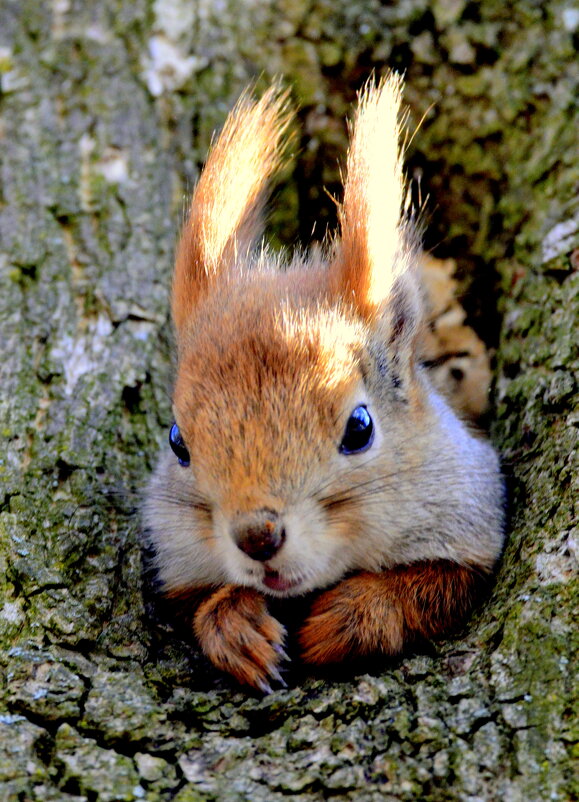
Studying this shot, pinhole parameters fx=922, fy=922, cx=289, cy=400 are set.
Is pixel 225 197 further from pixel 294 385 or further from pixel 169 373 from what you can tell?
pixel 294 385

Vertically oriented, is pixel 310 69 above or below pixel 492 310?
above

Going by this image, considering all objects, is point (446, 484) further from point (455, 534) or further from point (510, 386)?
point (510, 386)

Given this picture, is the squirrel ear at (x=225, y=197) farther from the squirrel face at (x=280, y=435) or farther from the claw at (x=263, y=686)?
the claw at (x=263, y=686)

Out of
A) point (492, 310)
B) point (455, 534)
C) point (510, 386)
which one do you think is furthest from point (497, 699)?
point (492, 310)

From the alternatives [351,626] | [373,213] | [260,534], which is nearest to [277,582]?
[260,534]

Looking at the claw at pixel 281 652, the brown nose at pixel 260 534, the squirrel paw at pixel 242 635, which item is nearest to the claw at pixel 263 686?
the squirrel paw at pixel 242 635

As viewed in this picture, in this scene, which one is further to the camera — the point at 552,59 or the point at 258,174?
the point at 552,59

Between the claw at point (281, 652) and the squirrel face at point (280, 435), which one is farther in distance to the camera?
the claw at point (281, 652)
